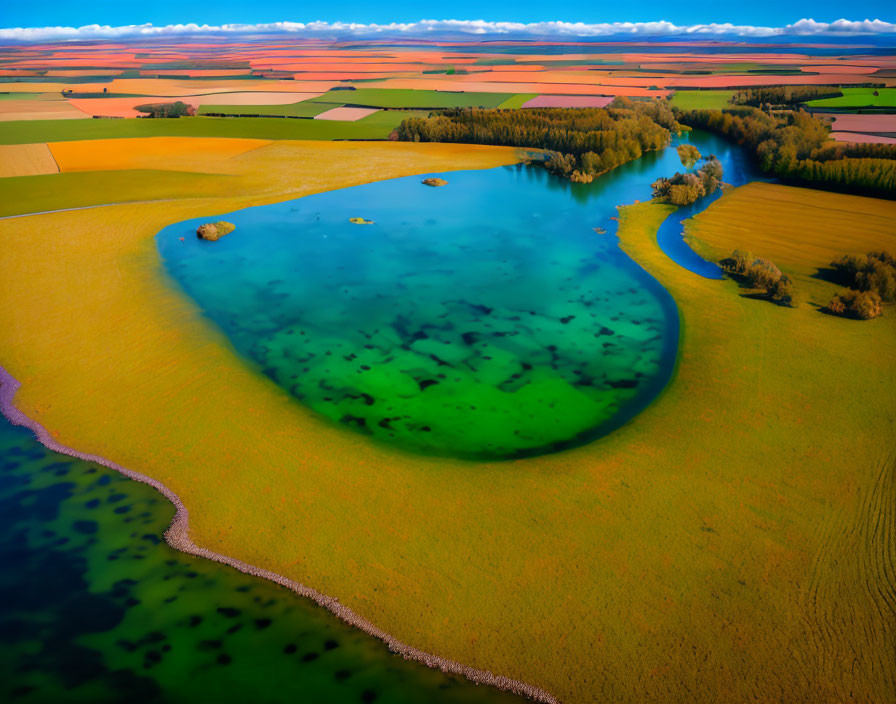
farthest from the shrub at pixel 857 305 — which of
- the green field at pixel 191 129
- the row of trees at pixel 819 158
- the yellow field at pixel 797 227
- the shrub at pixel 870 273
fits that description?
the green field at pixel 191 129

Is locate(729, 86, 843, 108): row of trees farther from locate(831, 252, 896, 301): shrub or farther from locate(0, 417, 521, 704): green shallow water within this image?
locate(0, 417, 521, 704): green shallow water

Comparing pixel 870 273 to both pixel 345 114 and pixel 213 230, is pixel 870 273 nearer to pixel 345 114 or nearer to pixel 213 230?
pixel 213 230

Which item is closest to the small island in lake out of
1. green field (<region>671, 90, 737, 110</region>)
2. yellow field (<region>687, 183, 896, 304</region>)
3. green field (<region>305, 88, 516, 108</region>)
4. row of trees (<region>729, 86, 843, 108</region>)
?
yellow field (<region>687, 183, 896, 304</region>)

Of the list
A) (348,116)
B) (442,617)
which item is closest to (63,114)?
(348,116)

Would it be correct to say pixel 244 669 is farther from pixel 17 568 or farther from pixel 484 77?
pixel 484 77

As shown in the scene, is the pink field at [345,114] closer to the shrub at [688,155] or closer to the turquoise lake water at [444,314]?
the turquoise lake water at [444,314]

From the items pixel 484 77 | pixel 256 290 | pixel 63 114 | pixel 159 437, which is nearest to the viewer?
pixel 159 437
